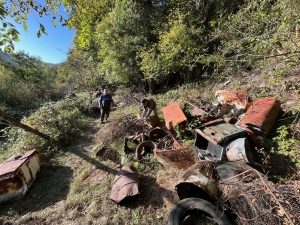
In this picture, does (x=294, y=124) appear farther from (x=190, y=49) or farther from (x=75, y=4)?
(x=190, y=49)

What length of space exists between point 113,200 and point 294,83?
595 centimetres

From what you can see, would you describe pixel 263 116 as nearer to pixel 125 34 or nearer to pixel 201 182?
pixel 201 182

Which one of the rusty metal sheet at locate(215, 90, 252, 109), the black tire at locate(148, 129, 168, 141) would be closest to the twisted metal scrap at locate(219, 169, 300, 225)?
the black tire at locate(148, 129, 168, 141)

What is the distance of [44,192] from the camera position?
13.7 ft

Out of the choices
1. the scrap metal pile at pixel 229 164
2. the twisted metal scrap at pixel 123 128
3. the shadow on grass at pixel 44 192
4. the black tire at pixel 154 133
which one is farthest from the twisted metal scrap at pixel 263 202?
the twisted metal scrap at pixel 123 128

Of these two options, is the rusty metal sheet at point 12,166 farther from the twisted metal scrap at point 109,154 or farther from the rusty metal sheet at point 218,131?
the rusty metal sheet at point 218,131

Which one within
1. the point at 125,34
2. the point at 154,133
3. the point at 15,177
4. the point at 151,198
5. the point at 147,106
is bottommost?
the point at 151,198

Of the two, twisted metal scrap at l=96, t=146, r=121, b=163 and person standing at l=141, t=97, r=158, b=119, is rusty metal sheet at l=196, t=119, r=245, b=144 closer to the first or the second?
person standing at l=141, t=97, r=158, b=119

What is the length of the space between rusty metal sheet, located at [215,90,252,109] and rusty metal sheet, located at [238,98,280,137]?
0.54m

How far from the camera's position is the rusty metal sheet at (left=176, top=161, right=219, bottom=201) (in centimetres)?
254

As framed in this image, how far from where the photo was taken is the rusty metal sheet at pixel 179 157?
11.7 ft

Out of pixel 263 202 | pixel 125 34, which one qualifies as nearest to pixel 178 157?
pixel 263 202

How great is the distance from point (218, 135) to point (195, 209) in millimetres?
1579

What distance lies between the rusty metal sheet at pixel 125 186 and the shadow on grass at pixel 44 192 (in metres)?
1.44
